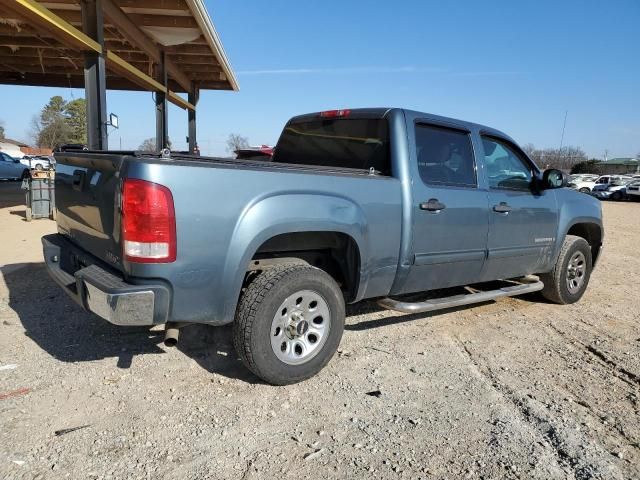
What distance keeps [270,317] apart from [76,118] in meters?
79.4

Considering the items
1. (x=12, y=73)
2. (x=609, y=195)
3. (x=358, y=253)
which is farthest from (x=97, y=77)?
(x=609, y=195)

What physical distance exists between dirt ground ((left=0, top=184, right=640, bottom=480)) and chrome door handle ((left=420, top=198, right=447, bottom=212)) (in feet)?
3.84

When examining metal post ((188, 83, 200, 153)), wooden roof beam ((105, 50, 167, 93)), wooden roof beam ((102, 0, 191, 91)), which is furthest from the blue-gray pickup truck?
metal post ((188, 83, 200, 153))

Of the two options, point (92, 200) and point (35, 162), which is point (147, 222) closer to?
point (92, 200)

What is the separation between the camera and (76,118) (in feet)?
236

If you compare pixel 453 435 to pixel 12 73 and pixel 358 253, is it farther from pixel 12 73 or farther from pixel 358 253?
pixel 12 73

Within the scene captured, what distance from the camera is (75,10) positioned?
31.9 ft

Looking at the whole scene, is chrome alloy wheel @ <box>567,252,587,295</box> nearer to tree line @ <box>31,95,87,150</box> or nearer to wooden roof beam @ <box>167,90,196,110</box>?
wooden roof beam @ <box>167,90,196,110</box>

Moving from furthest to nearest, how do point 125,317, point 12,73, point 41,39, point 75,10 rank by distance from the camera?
1. point 12,73
2. point 41,39
3. point 75,10
4. point 125,317

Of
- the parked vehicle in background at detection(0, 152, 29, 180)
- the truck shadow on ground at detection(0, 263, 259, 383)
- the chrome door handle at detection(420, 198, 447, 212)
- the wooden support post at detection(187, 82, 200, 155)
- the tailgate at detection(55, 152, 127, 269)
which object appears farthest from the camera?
the parked vehicle in background at detection(0, 152, 29, 180)

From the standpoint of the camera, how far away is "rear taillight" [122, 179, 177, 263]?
8.79ft

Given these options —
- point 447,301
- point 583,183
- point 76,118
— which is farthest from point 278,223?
point 76,118

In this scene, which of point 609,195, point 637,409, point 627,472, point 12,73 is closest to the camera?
point 627,472

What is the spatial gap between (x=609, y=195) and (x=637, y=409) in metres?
36.2
